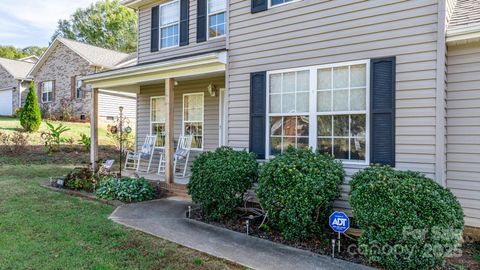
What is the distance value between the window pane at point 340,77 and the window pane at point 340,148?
876 millimetres

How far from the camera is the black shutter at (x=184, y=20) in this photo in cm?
867

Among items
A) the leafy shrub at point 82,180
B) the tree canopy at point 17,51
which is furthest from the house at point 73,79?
the tree canopy at point 17,51

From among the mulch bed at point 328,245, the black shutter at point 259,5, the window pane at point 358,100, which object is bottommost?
the mulch bed at point 328,245

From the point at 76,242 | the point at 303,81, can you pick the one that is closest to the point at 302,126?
the point at 303,81

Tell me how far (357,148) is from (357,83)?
3.28 ft

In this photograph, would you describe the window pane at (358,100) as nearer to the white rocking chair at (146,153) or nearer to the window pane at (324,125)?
the window pane at (324,125)

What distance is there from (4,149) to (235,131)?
12.0 meters

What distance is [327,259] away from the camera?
3.79m

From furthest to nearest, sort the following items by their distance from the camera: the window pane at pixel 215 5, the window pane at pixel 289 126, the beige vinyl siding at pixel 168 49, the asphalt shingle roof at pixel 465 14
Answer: the beige vinyl siding at pixel 168 49 < the window pane at pixel 215 5 < the window pane at pixel 289 126 < the asphalt shingle roof at pixel 465 14

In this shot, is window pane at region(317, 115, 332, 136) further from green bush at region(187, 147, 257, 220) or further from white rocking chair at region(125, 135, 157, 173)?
white rocking chair at region(125, 135, 157, 173)

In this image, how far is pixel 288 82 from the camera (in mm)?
5559

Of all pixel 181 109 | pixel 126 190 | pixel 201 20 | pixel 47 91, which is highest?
pixel 201 20

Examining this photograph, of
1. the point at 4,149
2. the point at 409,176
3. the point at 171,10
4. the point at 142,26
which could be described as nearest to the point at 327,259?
the point at 409,176

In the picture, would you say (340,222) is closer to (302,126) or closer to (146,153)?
(302,126)
